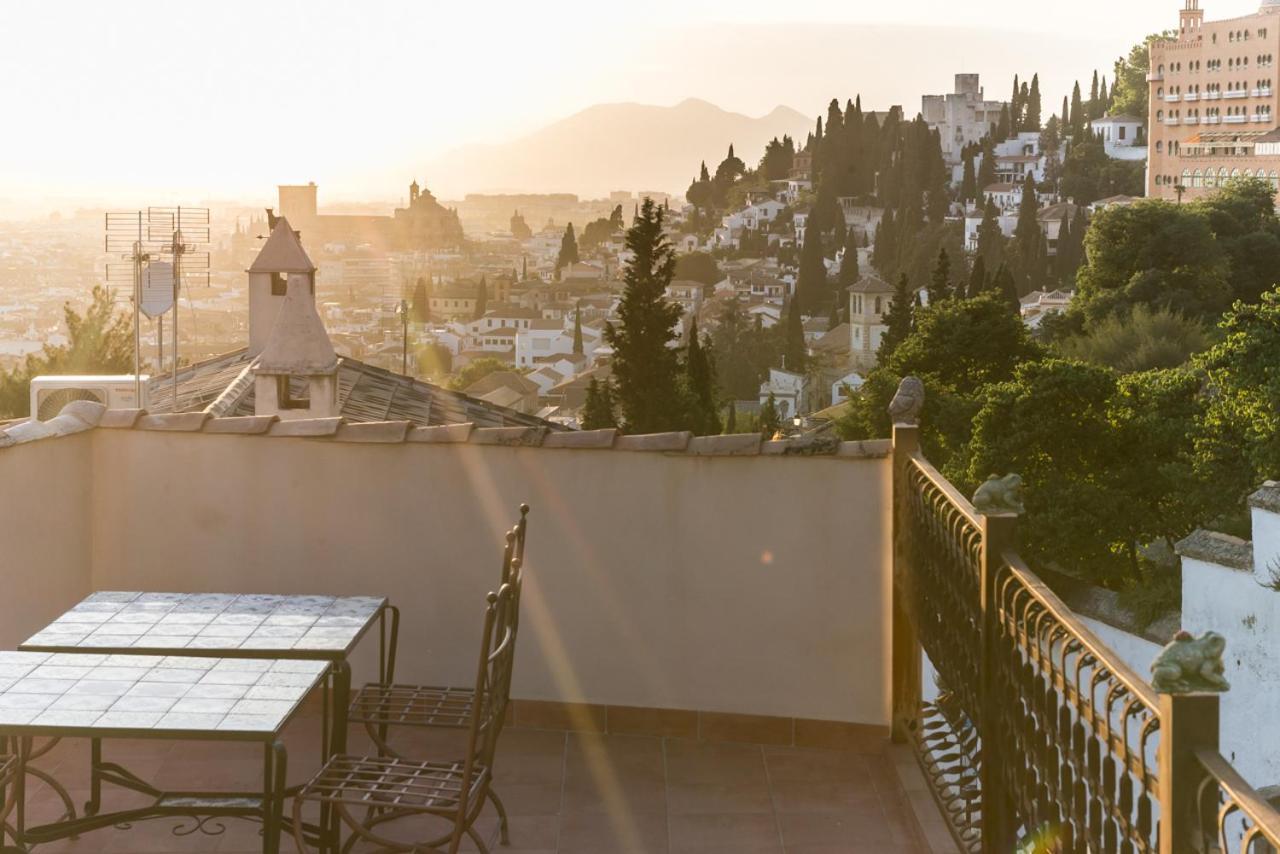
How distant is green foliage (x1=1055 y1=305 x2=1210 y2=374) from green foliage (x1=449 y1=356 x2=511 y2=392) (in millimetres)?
39916

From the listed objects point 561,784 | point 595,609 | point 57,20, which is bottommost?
point 561,784

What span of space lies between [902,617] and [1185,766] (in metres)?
1.91

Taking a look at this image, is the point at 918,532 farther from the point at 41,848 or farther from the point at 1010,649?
the point at 41,848

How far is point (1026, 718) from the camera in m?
2.28

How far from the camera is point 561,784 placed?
3.34 m

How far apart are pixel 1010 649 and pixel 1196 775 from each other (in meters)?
0.80

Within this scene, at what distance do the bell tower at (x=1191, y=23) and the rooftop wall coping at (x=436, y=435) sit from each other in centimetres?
8505

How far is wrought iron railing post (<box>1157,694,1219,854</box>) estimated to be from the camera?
1516 mm

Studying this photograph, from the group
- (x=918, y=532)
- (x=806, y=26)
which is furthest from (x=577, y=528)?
(x=806, y=26)

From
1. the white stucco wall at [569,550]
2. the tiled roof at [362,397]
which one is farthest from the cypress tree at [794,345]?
the white stucco wall at [569,550]

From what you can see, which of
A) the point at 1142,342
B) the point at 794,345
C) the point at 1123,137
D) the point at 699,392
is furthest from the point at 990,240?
the point at 699,392

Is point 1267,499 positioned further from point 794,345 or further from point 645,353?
point 794,345

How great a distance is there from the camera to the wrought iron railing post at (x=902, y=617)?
335cm

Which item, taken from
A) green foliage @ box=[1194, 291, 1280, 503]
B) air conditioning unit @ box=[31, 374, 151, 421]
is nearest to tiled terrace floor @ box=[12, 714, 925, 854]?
air conditioning unit @ box=[31, 374, 151, 421]
